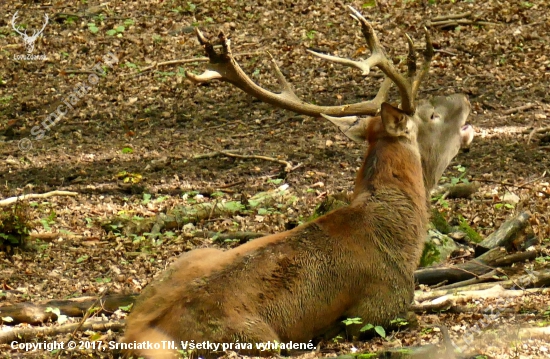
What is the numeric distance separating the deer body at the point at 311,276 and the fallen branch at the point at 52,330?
2.94 feet

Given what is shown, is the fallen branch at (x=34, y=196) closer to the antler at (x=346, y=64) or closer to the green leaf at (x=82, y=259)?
the green leaf at (x=82, y=259)

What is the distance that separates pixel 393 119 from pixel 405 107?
0.48 meters

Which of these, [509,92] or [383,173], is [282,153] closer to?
[509,92]

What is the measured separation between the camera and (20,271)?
8477 mm

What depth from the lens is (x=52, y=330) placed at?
21.3 ft

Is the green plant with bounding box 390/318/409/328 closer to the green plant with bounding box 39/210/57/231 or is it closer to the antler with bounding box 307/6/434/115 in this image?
the antler with bounding box 307/6/434/115

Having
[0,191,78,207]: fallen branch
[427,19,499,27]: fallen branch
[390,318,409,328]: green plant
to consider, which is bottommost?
[390,318,409,328]: green plant

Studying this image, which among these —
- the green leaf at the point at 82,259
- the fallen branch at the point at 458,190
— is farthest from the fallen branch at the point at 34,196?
the fallen branch at the point at 458,190

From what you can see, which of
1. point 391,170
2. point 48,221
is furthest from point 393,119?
point 48,221

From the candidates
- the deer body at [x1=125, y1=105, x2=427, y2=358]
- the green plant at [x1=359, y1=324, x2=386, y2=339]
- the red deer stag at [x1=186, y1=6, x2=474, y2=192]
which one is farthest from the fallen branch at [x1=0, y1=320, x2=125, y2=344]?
the red deer stag at [x1=186, y1=6, x2=474, y2=192]

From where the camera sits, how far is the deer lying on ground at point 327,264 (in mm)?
5605

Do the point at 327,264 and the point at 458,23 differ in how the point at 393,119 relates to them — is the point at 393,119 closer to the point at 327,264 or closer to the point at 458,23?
the point at 327,264

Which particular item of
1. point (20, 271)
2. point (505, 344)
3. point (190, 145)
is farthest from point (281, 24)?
point (505, 344)

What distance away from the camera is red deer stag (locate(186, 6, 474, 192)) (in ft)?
23.3
